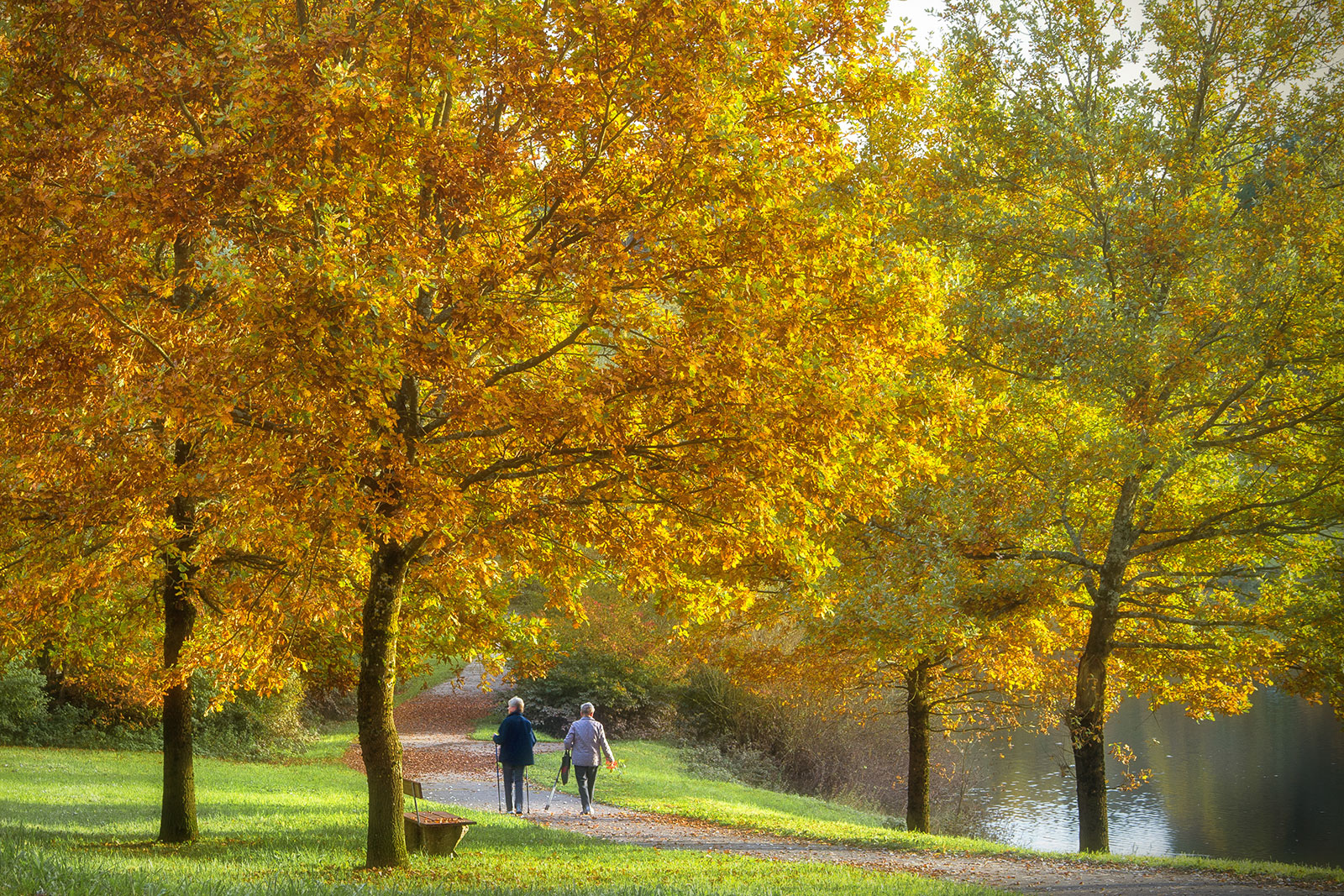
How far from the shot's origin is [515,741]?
51.8 feet

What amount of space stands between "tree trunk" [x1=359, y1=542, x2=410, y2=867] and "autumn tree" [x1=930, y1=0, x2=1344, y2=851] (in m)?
7.82

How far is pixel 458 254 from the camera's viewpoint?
740cm

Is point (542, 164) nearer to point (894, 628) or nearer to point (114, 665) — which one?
point (894, 628)

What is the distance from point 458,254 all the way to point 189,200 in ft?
6.02

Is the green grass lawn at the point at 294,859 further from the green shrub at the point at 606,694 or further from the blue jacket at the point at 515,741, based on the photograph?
the green shrub at the point at 606,694

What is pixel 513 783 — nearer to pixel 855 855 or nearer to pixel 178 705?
pixel 855 855

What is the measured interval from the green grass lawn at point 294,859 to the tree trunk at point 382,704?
0.46 metres

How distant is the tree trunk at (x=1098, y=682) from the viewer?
1426cm

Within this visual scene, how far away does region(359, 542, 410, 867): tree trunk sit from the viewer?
9.12 m

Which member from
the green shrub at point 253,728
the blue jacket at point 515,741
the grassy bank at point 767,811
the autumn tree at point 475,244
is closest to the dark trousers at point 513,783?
the blue jacket at point 515,741

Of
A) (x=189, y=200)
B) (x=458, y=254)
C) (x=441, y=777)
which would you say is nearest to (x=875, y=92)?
(x=458, y=254)

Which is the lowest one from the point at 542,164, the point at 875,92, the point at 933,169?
the point at 542,164

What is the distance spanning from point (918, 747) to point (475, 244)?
13613 millimetres

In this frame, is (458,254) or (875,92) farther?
(875,92)
